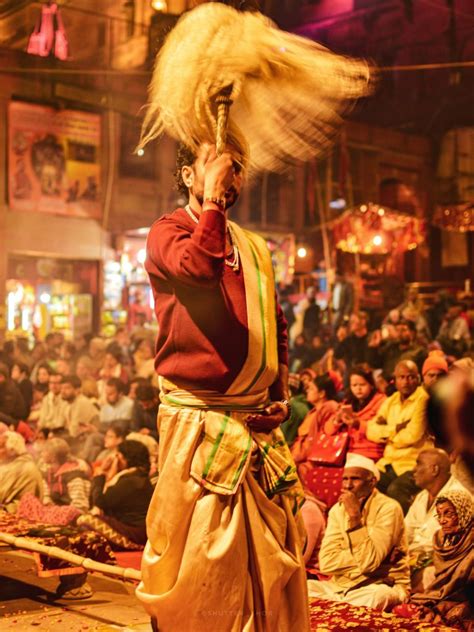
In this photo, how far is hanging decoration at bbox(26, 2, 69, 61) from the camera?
9.35 m

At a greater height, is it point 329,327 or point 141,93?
point 141,93

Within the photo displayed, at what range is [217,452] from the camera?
278cm

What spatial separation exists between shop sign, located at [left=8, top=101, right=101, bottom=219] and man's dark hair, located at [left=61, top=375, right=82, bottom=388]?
263 cm

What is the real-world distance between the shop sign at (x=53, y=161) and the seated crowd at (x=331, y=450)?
1784 mm

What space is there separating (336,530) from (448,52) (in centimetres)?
385

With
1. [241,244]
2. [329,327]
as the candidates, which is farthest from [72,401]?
[241,244]

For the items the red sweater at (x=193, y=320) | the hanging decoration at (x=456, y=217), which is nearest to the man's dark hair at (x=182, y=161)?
the red sweater at (x=193, y=320)

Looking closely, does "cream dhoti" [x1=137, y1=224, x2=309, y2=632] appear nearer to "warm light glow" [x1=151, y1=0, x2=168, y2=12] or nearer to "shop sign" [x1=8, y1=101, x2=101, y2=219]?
"warm light glow" [x1=151, y1=0, x2=168, y2=12]

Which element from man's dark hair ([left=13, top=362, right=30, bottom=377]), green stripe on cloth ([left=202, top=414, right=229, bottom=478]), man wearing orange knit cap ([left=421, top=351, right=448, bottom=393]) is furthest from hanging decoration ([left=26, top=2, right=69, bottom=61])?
green stripe on cloth ([left=202, top=414, right=229, bottom=478])

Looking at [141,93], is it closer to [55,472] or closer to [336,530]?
[55,472]

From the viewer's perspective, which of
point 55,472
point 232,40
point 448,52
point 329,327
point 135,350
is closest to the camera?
point 232,40

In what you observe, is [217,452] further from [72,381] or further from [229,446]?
[72,381]

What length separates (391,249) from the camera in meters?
8.22

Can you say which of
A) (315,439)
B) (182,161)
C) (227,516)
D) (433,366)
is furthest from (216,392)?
(433,366)
